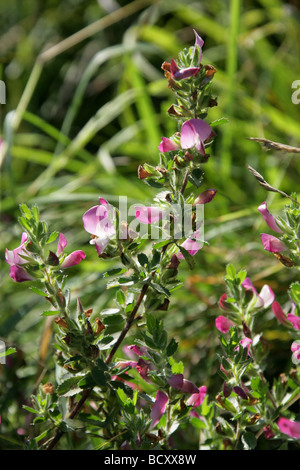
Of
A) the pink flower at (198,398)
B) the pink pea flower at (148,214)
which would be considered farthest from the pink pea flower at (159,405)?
the pink pea flower at (148,214)

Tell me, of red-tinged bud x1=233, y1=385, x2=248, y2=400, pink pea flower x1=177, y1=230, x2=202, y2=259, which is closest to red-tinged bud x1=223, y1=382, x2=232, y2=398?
red-tinged bud x1=233, y1=385, x2=248, y2=400

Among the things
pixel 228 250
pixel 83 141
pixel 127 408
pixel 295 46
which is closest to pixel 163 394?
pixel 127 408

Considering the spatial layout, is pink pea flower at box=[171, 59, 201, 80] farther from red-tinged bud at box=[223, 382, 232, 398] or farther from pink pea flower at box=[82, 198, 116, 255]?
red-tinged bud at box=[223, 382, 232, 398]

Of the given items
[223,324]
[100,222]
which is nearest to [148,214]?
[100,222]

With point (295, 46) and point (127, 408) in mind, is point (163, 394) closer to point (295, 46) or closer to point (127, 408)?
point (127, 408)

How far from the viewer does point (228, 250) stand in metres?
1.10

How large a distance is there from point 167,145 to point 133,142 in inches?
36.6

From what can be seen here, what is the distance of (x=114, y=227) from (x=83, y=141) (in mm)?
749

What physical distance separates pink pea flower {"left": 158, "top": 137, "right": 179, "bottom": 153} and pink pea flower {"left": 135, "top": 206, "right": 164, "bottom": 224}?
6cm

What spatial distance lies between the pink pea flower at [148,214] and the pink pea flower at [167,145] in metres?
0.06

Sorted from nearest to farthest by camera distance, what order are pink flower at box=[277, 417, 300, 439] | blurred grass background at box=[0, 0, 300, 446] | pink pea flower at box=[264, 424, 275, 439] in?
pink flower at box=[277, 417, 300, 439]
pink pea flower at box=[264, 424, 275, 439]
blurred grass background at box=[0, 0, 300, 446]

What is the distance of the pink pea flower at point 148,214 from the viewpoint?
515mm

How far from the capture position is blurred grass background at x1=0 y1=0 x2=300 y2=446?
3.24ft

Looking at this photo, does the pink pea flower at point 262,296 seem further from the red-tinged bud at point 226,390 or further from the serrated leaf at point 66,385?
the serrated leaf at point 66,385
